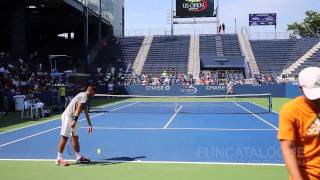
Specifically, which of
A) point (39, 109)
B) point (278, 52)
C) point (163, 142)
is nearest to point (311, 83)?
point (163, 142)

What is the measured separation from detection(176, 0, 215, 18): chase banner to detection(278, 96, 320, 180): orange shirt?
5176 centimetres

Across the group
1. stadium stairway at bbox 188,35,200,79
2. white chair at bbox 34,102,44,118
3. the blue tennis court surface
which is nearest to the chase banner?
stadium stairway at bbox 188,35,200,79

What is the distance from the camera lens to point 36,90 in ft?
96.0

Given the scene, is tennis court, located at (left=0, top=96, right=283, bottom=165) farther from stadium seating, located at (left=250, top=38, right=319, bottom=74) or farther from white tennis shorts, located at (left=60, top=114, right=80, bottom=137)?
stadium seating, located at (left=250, top=38, right=319, bottom=74)

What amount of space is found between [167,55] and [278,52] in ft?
40.4

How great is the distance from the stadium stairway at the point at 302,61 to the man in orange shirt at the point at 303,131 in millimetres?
46545

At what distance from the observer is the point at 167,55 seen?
53906 millimetres

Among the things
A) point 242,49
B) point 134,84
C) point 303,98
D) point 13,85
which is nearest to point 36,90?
point 13,85

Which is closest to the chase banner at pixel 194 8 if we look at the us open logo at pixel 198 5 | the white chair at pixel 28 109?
the us open logo at pixel 198 5

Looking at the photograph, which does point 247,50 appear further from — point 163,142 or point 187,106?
point 163,142

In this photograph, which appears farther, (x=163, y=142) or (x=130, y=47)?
(x=130, y=47)

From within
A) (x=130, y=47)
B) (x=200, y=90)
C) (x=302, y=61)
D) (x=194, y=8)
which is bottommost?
(x=200, y=90)

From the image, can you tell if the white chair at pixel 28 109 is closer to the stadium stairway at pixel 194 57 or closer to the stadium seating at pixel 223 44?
the stadium stairway at pixel 194 57

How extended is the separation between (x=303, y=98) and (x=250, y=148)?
345 inches
